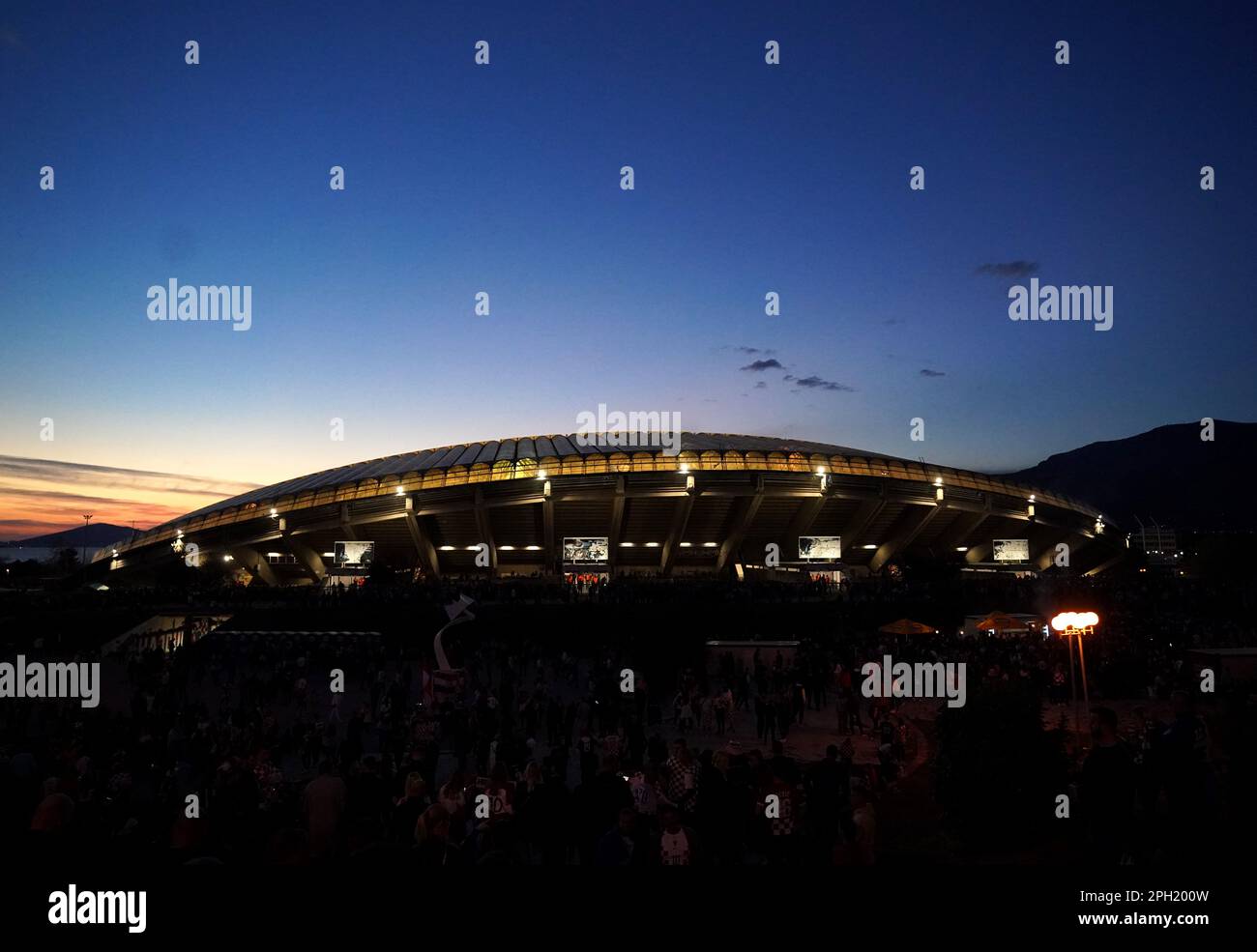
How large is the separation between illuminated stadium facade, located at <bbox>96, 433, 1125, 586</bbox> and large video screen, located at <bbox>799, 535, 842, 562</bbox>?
0.07 m

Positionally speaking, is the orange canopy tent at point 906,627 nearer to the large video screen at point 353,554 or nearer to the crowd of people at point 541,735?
the crowd of people at point 541,735

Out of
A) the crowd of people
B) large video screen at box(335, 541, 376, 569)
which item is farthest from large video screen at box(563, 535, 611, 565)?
large video screen at box(335, 541, 376, 569)

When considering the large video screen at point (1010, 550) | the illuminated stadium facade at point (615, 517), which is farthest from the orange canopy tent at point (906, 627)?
the large video screen at point (1010, 550)

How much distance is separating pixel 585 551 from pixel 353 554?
13.3 metres

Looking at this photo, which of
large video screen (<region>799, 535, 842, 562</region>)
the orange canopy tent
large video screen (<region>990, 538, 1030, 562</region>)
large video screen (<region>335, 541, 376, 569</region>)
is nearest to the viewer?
the orange canopy tent

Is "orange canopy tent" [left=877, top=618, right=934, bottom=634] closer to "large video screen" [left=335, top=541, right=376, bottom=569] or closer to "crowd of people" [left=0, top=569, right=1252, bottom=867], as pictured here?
"crowd of people" [left=0, top=569, right=1252, bottom=867]

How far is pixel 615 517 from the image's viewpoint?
4647 centimetres

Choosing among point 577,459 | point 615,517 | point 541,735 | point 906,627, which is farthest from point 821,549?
point 541,735

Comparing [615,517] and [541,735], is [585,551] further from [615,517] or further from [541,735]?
[541,735]

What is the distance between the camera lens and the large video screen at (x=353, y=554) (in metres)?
42.7

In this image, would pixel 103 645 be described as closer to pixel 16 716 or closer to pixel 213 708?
pixel 213 708

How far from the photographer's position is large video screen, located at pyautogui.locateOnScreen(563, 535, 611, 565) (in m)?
41.1

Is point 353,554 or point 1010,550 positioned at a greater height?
point 353,554
